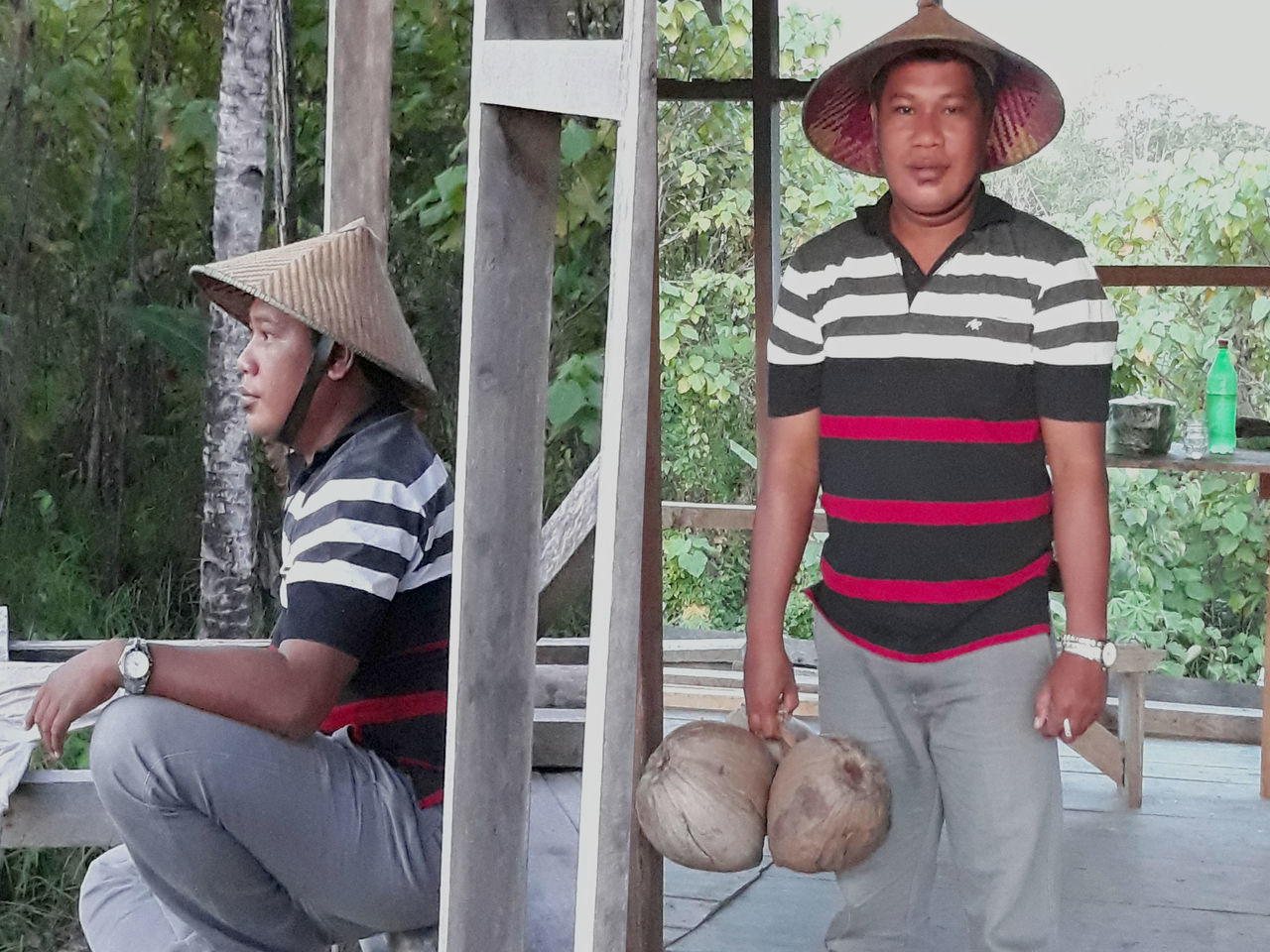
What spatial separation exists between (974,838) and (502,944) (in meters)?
0.72

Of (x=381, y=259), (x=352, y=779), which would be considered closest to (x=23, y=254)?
(x=381, y=259)

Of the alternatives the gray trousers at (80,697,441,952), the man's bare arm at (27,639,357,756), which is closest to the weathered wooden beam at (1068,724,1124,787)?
the gray trousers at (80,697,441,952)

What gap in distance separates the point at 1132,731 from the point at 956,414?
2.72 m

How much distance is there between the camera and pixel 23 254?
639 cm

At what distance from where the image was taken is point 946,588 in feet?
7.45

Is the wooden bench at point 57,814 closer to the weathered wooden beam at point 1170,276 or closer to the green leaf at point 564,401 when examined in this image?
the green leaf at point 564,401

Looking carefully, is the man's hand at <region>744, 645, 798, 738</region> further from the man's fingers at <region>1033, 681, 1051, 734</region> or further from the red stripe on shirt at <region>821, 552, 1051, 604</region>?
the man's fingers at <region>1033, 681, 1051, 734</region>

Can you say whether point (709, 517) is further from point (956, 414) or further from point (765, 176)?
point (956, 414)

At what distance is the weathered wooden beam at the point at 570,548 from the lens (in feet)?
8.72

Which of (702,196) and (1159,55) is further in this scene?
(702,196)

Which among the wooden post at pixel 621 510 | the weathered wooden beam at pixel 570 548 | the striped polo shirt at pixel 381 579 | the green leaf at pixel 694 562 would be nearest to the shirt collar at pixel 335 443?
the striped polo shirt at pixel 381 579

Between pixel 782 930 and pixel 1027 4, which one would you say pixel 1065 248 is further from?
pixel 1027 4

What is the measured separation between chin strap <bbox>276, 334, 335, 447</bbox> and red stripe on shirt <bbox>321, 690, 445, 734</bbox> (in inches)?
17.2

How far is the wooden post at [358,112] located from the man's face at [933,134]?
129 cm
